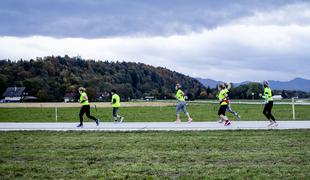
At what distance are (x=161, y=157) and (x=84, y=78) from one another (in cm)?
11284

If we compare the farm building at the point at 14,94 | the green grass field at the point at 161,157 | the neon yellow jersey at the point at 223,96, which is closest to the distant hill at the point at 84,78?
the farm building at the point at 14,94

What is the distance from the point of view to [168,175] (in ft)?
22.1

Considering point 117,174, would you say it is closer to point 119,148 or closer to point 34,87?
point 119,148

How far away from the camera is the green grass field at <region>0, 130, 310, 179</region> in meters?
6.90

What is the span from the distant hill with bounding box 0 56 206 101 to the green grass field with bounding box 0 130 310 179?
295 feet

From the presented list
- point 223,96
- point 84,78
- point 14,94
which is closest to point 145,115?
point 223,96

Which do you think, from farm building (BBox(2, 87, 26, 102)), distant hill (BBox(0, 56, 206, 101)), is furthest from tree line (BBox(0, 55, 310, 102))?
farm building (BBox(2, 87, 26, 102))

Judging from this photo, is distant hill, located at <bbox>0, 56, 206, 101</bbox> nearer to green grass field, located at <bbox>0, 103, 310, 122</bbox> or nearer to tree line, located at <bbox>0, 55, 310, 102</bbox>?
tree line, located at <bbox>0, 55, 310, 102</bbox>

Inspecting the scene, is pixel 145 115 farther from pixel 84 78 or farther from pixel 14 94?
pixel 84 78

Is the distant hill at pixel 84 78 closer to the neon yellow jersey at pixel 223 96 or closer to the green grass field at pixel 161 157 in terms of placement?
the neon yellow jersey at pixel 223 96

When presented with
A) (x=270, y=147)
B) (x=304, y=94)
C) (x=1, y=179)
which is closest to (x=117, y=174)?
(x=1, y=179)

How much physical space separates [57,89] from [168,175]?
10062 centimetres

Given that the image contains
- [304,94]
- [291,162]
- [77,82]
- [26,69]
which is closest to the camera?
[291,162]

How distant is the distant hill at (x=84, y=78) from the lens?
105 metres
